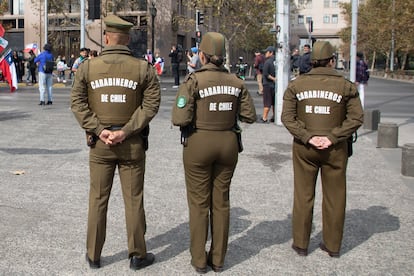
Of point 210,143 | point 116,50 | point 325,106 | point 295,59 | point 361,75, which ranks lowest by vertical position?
point 210,143

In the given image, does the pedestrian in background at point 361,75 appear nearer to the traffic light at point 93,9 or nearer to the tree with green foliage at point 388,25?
the traffic light at point 93,9

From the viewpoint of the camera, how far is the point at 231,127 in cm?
425

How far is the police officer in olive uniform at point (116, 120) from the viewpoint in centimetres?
407

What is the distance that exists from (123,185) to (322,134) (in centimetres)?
168

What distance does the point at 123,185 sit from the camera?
4.28 m

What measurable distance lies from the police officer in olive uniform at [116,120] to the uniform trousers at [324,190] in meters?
1.37

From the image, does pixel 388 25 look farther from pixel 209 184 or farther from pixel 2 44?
pixel 209 184

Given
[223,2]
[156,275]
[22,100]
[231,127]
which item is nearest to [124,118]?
[231,127]

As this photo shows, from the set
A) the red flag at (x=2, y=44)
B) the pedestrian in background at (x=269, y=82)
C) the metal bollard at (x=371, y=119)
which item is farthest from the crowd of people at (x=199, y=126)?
the pedestrian in background at (x=269, y=82)

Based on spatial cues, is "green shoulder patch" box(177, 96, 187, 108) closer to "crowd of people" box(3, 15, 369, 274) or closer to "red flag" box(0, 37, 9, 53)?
"crowd of people" box(3, 15, 369, 274)

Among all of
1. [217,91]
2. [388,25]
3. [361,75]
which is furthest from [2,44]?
[388,25]

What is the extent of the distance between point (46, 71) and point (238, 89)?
13.0 meters

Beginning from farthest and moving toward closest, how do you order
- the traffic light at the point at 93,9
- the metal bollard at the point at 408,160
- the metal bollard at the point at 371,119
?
the traffic light at the point at 93,9 → the metal bollard at the point at 371,119 → the metal bollard at the point at 408,160

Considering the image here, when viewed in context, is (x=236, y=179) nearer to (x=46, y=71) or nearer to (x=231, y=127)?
(x=231, y=127)
